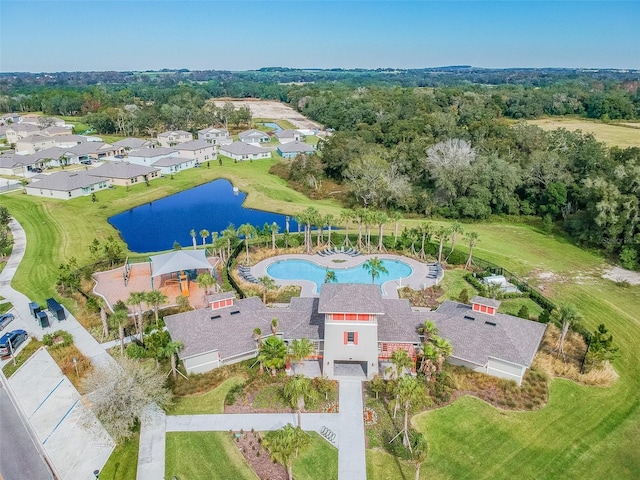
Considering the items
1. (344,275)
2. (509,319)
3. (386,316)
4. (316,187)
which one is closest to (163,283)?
(344,275)

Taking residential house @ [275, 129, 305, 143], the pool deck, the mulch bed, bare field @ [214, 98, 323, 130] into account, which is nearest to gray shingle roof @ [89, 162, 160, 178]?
the pool deck

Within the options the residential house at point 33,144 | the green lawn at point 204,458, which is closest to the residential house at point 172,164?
the residential house at point 33,144

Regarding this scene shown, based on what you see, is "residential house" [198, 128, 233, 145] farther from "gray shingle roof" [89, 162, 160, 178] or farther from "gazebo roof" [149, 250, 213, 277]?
"gazebo roof" [149, 250, 213, 277]

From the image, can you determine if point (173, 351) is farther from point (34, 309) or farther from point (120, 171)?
point (120, 171)

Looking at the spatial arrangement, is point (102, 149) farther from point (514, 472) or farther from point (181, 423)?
point (514, 472)

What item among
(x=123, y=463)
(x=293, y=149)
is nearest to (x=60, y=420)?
(x=123, y=463)

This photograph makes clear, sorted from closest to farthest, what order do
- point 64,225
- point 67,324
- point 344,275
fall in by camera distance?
point 67,324 < point 344,275 < point 64,225

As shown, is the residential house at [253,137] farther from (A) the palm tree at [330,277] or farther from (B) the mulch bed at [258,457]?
(B) the mulch bed at [258,457]
